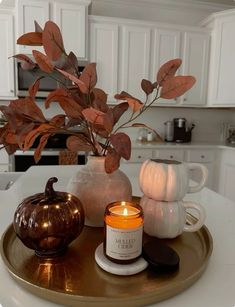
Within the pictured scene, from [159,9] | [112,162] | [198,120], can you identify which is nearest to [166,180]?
[112,162]

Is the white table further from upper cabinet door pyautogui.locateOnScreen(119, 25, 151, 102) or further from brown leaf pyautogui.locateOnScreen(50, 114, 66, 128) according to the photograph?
upper cabinet door pyautogui.locateOnScreen(119, 25, 151, 102)

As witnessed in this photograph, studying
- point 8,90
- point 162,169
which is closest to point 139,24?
point 8,90

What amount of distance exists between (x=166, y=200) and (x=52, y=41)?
45cm

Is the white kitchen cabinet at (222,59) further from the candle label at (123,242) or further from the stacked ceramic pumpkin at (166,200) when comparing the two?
the candle label at (123,242)

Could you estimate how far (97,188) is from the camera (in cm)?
65

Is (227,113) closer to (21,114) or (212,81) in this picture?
(212,81)

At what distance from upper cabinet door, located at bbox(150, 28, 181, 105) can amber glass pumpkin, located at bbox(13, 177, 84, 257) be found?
2.54 meters

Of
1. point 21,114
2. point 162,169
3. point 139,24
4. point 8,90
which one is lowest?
point 162,169

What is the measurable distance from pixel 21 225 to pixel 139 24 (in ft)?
9.04

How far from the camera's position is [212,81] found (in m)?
2.92

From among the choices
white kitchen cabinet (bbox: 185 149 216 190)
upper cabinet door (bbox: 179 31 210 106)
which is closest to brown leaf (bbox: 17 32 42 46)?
white kitchen cabinet (bbox: 185 149 216 190)

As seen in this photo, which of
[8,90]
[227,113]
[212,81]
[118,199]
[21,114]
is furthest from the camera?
[227,113]

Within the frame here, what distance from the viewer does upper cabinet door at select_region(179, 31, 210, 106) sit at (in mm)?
2861

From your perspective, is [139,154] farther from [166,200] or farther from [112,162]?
[112,162]
